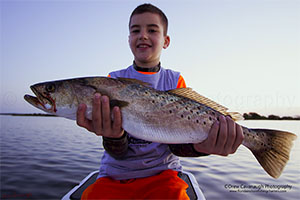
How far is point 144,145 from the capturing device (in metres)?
3.63

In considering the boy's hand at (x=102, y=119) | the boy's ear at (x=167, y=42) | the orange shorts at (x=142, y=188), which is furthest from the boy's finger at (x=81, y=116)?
the boy's ear at (x=167, y=42)

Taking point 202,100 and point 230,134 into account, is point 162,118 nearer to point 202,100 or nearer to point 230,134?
point 202,100

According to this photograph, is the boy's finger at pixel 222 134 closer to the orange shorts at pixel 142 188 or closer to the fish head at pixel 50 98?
the orange shorts at pixel 142 188

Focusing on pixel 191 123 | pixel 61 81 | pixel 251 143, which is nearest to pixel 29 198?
pixel 61 81

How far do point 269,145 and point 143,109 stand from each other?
2130mm

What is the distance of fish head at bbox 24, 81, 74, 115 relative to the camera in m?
2.86

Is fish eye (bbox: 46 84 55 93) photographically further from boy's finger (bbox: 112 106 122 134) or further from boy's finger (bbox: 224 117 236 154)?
boy's finger (bbox: 224 117 236 154)

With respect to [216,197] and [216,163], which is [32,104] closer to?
[216,197]

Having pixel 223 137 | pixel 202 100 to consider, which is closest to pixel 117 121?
pixel 202 100

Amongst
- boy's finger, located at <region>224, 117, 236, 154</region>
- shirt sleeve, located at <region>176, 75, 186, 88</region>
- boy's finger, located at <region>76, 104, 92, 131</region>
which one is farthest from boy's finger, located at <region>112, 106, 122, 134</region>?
shirt sleeve, located at <region>176, 75, 186, 88</region>

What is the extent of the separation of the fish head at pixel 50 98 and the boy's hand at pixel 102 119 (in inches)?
9.6

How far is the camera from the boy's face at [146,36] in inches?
164

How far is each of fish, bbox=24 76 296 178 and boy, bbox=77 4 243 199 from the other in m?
0.14

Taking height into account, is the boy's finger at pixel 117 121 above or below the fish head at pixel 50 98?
below
